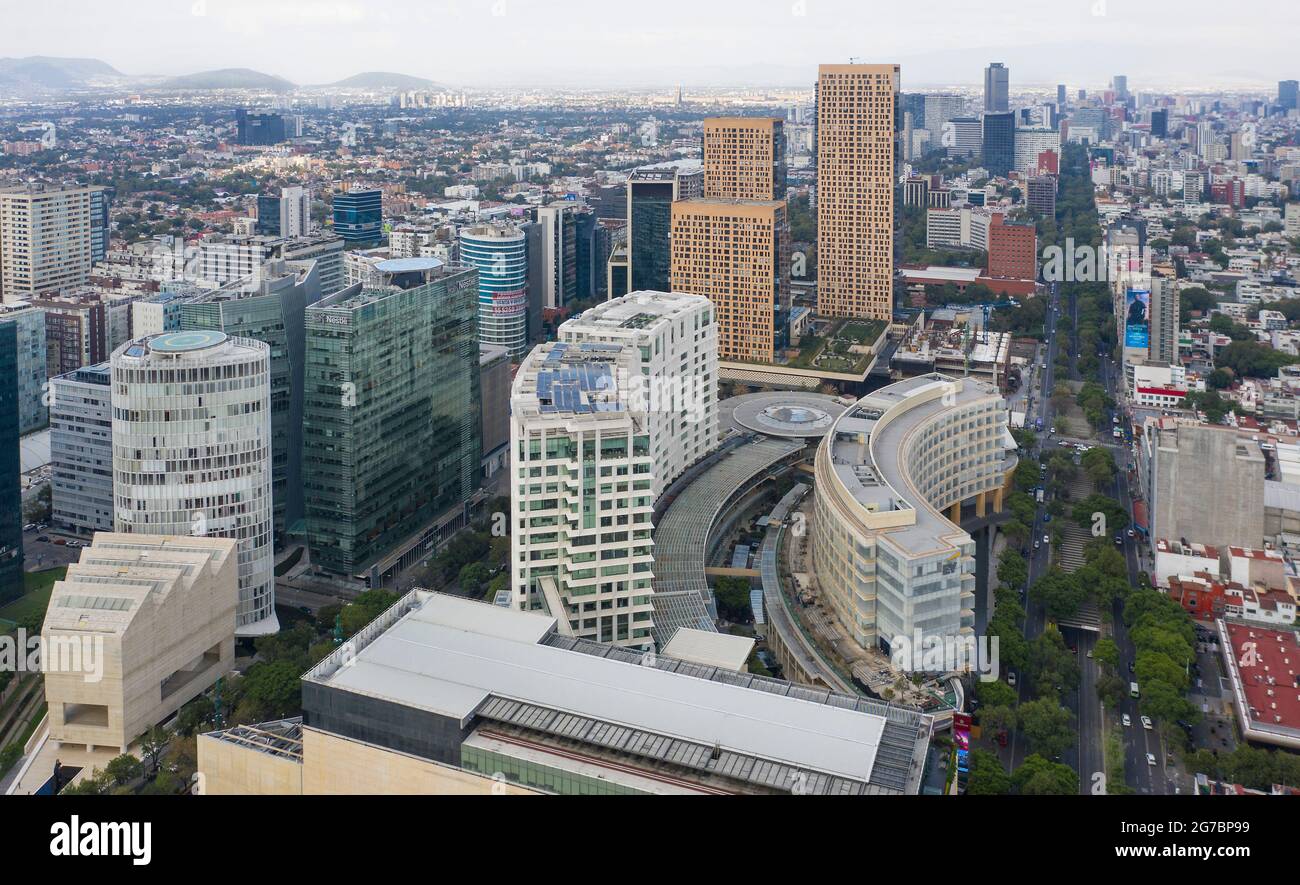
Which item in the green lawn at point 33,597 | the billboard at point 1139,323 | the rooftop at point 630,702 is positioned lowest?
the green lawn at point 33,597

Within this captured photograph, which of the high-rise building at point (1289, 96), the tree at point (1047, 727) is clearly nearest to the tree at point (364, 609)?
the tree at point (1047, 727)

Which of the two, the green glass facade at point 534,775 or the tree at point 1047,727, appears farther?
the tree at point 1047,727

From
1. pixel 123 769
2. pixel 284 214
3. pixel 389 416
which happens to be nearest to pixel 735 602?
pixel 389 416

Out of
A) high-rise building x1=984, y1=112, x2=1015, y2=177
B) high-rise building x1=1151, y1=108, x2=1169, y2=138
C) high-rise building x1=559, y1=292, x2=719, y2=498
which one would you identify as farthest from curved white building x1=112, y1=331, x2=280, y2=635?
high-rise building x1=1151, y1=108, x2=1169, y2=138

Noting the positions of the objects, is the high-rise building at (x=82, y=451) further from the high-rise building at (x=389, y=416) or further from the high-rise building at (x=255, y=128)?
the high-rise building at (x=255, y=128)

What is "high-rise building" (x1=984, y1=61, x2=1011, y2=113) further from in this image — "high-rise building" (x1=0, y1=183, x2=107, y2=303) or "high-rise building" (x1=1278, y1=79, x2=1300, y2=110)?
"high-rise building" (x1=0, y1=183, x2=107, y2=303)

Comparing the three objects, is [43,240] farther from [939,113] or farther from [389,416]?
[939,113]
